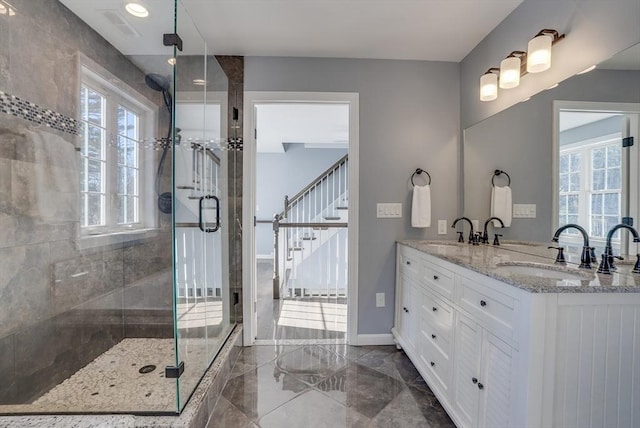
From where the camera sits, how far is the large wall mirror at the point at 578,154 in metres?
1.20

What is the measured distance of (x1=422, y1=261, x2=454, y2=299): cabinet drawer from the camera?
160 centimetres

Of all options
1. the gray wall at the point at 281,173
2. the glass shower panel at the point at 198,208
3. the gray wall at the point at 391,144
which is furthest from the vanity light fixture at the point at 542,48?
the gray wall at the point at 281,173

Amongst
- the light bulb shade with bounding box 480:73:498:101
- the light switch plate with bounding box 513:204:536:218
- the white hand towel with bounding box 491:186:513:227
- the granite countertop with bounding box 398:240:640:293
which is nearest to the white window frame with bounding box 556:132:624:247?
the granite countertop with bounding box 398:240:640:293

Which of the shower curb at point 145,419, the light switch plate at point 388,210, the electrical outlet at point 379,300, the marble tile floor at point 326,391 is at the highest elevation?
the light switch plate at point 388,210

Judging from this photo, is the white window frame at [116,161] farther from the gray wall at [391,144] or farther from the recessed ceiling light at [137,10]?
the gray wall at [391,144]

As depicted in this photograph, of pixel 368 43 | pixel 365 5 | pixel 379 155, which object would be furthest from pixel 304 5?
pixel 379 155

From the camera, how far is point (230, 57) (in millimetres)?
2389

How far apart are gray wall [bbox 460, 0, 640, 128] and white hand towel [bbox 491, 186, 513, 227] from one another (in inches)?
23.2

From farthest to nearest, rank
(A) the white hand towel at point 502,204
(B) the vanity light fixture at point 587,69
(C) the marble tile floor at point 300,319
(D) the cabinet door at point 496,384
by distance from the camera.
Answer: (C) the marble tile floor at point 300,319 → (A) the white hand towel at point 502,204 → (B) the vanity light fixture at point 587,69 → (D) the cabinet door at point 496,384

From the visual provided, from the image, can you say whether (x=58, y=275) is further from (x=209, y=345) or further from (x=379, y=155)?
(x=379, y=155)

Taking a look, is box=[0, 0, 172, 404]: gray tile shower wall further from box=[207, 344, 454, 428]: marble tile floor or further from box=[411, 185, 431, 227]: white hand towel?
box=[411, 185, 431, 227]: white hand towel

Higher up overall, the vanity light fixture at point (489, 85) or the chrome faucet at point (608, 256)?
the vanity light fixture at point (489, 85)

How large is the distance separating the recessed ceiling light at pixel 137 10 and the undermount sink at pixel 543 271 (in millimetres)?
2398

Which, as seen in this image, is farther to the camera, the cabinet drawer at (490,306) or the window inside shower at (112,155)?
the window inside shower at (112,155)
